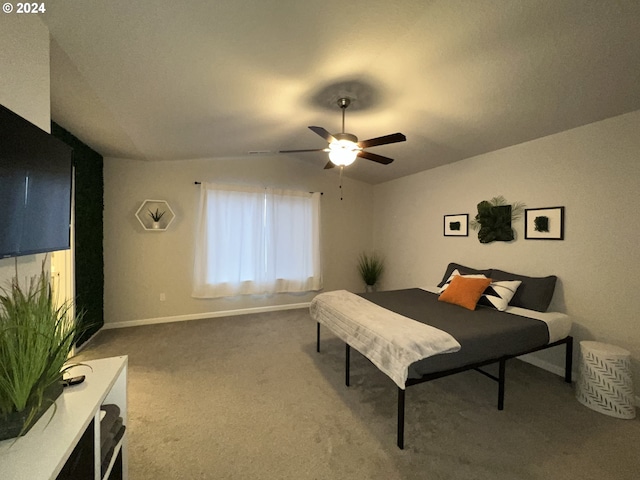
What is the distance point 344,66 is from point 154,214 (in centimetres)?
334

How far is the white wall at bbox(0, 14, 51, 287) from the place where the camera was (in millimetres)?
1217

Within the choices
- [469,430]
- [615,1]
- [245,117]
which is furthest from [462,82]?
[469,430]

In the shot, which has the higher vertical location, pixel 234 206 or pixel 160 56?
pixel 160 56

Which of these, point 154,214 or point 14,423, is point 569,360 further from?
point 154,214

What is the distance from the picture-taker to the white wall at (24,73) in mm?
1217

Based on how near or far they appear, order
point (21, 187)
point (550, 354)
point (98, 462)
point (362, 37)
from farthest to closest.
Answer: point (550, 354)
point (362, 37)
point (21, 187)
point (98, 462)

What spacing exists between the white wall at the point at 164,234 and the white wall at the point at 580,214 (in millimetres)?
2620

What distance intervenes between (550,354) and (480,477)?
5.96 feet

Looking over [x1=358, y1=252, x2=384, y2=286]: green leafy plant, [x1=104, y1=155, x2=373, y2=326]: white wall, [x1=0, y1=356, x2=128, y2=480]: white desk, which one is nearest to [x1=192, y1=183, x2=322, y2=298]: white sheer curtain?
Result: [x1=104, y1=155, x2=373, y2=326]: white wall

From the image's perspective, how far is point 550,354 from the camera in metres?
2.56

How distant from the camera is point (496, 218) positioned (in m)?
3.00

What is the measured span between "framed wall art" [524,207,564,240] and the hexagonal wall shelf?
4527 mm

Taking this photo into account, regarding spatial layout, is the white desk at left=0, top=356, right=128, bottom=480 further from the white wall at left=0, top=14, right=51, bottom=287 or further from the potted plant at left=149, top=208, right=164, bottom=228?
the potted plant at left=149, top=208, right=164, bottom=228

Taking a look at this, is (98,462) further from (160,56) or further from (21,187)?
(160,56)
